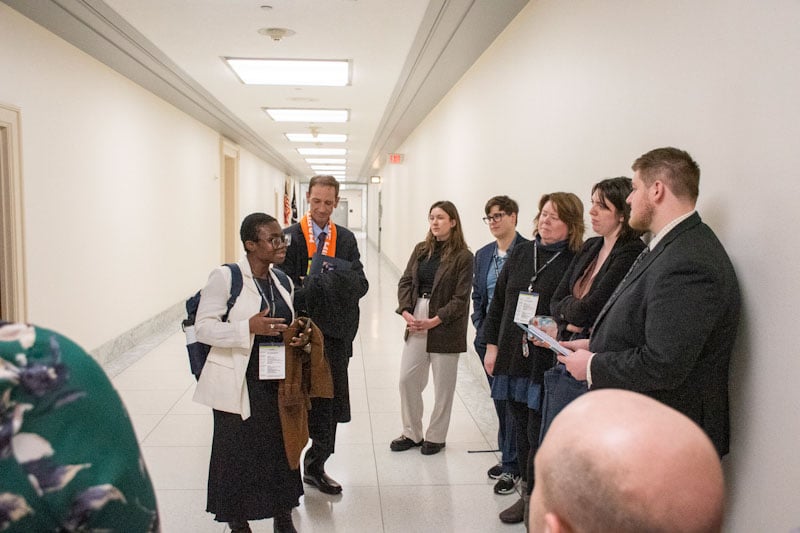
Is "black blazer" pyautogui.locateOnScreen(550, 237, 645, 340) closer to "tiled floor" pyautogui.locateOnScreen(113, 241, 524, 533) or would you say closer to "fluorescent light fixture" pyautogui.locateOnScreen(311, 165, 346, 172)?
"tiled floor" pyautogui.locateOnScreen(113, 241, 524, 533)

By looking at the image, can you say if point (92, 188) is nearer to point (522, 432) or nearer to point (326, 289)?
point (326, 289)

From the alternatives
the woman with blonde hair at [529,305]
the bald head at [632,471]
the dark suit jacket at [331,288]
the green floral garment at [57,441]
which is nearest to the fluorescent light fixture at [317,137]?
the dark suit jacket at [331,288]

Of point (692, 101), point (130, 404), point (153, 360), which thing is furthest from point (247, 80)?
point (692, 101)

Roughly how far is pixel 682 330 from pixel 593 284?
0.73 metres

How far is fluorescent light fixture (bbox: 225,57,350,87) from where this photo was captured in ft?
22.3

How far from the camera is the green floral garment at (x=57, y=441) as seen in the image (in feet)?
3.18

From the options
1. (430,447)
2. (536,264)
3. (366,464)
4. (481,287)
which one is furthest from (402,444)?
(536,264)

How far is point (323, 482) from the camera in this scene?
3.68 metres

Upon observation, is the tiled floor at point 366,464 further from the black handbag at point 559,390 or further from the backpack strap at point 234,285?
the backpack strap at point 234,285

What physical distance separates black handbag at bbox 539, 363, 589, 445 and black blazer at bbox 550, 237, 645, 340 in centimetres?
23

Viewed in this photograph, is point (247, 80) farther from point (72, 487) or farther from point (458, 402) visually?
point (72, 487)

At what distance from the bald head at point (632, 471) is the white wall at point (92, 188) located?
16.9 feet

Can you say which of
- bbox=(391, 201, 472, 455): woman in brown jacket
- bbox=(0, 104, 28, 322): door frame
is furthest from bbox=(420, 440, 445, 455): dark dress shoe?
bbox=(0, 104, 28, 322): door frame

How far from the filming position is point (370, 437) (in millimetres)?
4574
